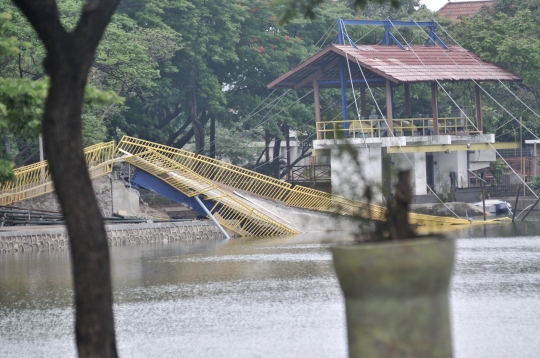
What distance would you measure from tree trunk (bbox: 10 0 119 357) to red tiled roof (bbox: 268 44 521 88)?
33183 millimetres

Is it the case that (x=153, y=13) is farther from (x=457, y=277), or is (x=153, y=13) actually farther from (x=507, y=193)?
(x=457, y=277)

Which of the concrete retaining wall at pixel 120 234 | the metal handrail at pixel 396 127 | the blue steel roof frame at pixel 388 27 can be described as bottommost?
the concrete retaining wall at pixel 120 234

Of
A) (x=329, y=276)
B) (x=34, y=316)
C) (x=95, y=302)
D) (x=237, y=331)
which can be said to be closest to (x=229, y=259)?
(x=329, y=276)

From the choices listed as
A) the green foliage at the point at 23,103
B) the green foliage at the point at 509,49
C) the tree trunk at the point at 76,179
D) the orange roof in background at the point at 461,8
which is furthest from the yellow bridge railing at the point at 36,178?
the orange roof in background at the point at 461,8

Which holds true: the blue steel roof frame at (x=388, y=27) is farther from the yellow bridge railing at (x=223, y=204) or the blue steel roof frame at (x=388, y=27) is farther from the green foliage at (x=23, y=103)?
the green foliage at (x=23, y=103)

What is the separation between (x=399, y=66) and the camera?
40.7 m

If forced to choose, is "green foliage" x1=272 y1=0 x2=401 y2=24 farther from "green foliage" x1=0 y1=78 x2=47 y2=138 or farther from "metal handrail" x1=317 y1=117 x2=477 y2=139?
"metal handrail" x1=317 y1=117 x2=477 y2=139

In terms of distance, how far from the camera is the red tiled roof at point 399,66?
40156 mm

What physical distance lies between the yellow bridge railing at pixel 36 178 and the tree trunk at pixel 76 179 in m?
24.2

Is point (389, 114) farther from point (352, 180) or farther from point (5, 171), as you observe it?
point (352, 180)

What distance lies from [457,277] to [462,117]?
87.4ft

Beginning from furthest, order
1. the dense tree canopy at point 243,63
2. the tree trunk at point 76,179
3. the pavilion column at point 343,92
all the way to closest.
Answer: the dense tree canopy at point 243,63 < the pavilion column at point 343,92 < the tree trunk at point 76,179

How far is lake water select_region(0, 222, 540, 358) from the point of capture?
11.4 metres

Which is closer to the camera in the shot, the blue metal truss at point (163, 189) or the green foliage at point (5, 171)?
the green foliage at point (5, 171)
